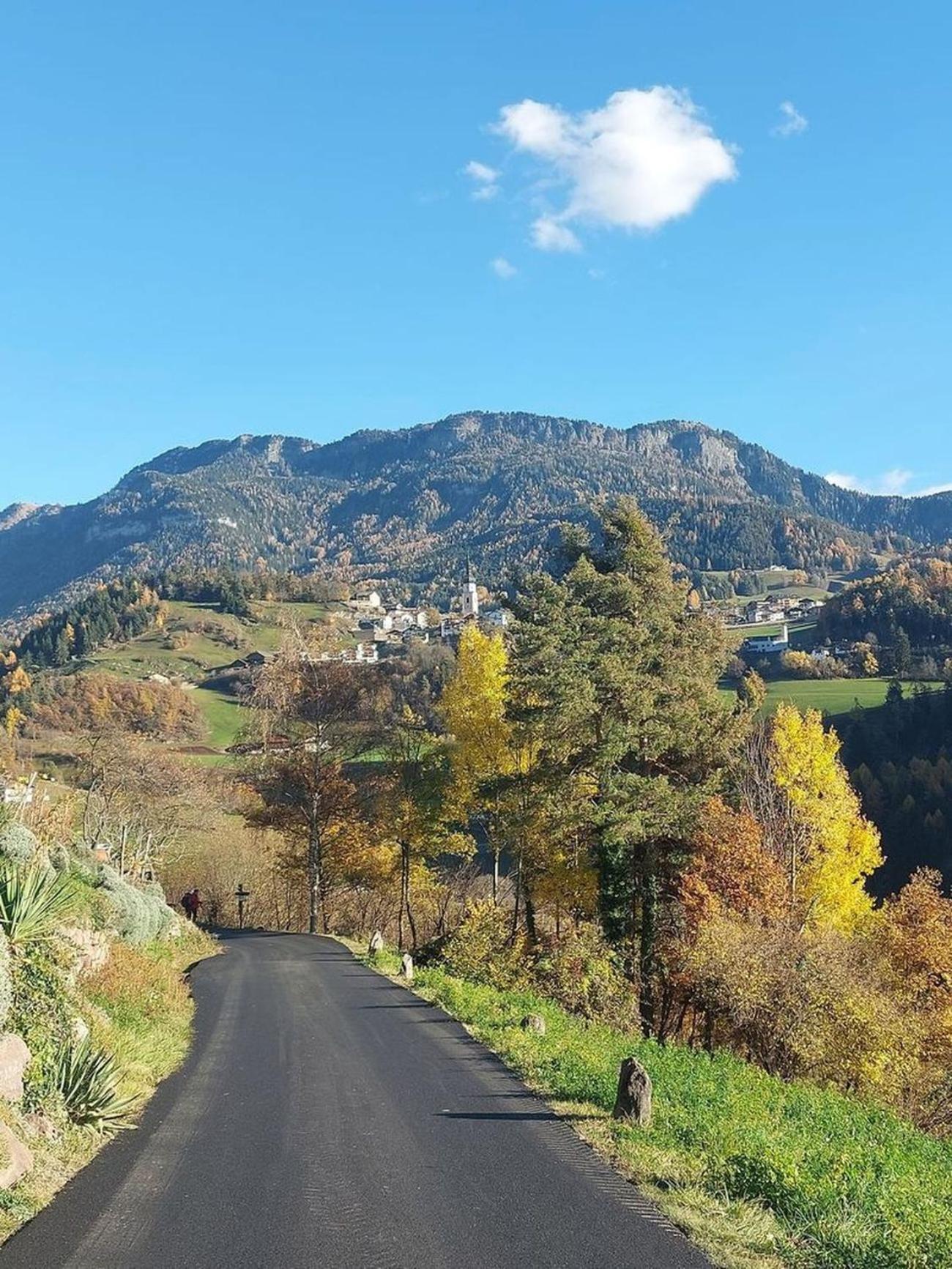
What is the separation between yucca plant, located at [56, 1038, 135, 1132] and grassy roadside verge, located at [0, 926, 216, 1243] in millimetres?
191

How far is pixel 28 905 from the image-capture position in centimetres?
1181

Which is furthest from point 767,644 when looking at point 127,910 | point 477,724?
point 127,910

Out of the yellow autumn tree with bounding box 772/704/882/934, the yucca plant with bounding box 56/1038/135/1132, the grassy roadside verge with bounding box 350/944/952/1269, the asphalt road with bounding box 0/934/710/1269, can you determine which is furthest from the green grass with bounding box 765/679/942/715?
the yucca plant with bounding box 56/1038/135/1132

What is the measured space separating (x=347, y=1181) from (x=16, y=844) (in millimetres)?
8520

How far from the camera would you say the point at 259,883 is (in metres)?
55.8

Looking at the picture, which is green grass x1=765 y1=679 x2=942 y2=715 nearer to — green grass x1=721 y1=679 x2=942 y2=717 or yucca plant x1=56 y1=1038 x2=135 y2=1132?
green grass x1=721 y1=679 x2=942 y2=717

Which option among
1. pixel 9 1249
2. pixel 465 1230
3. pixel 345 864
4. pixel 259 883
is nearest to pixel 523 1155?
pixel 465 1230

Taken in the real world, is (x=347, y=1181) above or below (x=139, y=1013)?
above

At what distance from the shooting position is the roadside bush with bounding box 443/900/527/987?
25.2 metres

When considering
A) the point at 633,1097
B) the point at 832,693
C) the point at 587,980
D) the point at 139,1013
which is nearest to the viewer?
the point at 633,1097

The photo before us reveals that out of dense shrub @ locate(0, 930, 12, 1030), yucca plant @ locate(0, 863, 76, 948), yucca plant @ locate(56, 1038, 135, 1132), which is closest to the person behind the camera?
dense shrub @ locate(0, 930, 12, 1030)

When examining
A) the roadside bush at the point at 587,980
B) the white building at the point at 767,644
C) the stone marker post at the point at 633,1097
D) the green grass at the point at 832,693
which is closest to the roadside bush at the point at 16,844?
the stone marker post at the point at 633,1097

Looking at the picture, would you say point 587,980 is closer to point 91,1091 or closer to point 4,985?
point 91,1091

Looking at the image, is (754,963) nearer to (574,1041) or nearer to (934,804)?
(574,1041)
